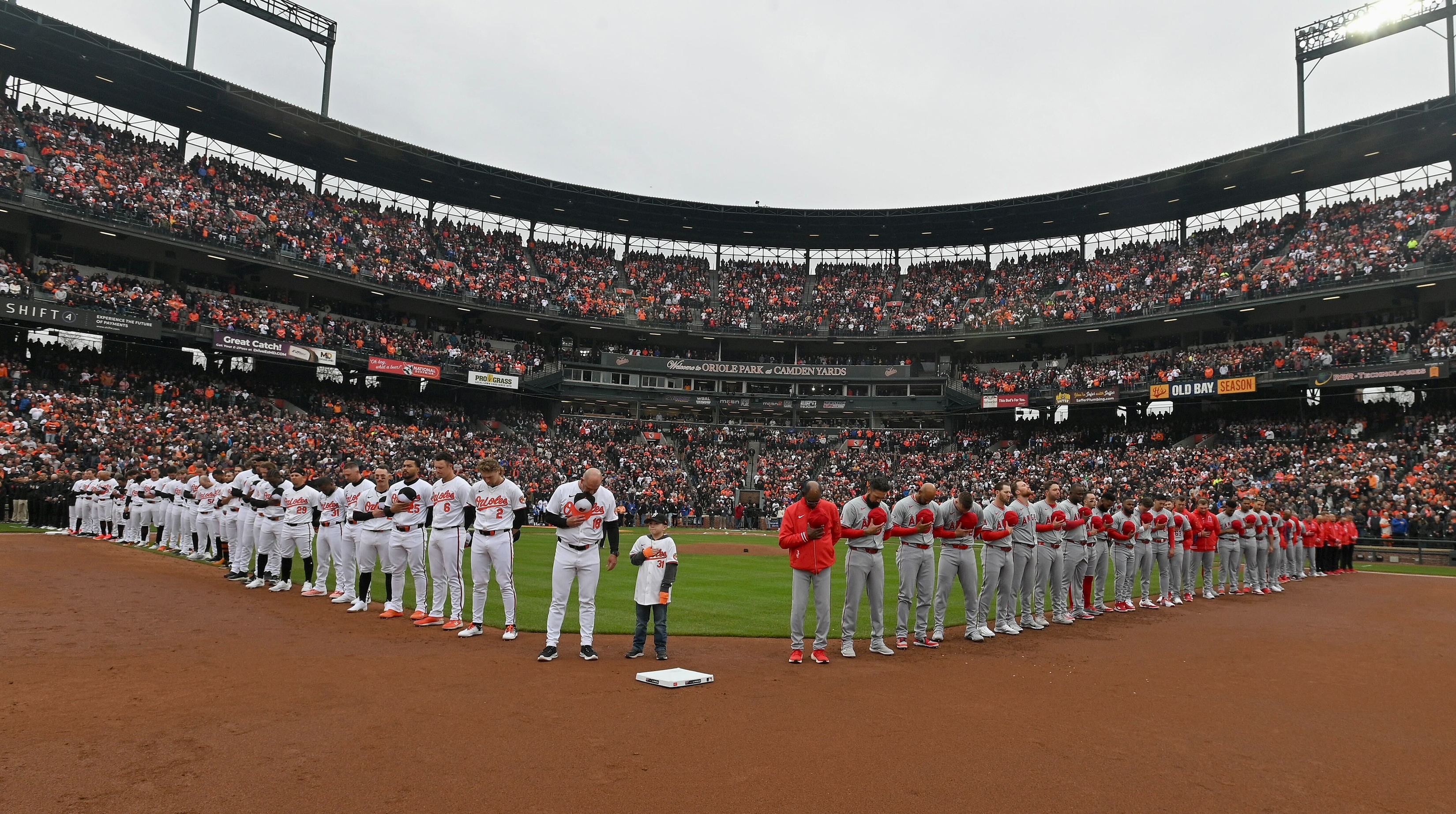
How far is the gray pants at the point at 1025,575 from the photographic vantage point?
12.0m

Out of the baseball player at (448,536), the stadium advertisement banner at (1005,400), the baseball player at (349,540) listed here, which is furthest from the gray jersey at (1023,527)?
the stadium advertisement banner at (1005,400)

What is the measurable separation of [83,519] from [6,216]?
66.8 feet

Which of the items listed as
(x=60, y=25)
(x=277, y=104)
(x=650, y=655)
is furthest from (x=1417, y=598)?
(x=60, y=25)

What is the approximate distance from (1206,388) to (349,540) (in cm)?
4230

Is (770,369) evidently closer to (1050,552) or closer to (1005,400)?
(1005,400)

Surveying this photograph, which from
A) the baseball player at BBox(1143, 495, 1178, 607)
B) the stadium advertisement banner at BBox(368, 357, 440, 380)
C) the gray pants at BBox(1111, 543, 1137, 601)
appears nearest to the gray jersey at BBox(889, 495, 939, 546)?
the gray pants at BBox(1111, 543, 1137, 601)

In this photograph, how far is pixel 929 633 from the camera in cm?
1141

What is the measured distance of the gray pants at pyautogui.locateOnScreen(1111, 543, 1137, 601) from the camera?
14609 millimetres

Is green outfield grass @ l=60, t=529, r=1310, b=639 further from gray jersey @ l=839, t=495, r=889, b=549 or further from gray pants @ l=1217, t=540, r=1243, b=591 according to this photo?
gray jersey @ l=839, t=495, r=889, b=549

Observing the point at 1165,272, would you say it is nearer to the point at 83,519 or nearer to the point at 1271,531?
the point at 1271,531

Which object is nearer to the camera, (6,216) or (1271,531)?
(1271,531)

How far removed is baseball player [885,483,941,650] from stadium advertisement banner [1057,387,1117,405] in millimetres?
39443

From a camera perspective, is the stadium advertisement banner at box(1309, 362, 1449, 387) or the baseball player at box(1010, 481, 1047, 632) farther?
the stadium advertisement banner at box(1309, 362, 1449, 387)

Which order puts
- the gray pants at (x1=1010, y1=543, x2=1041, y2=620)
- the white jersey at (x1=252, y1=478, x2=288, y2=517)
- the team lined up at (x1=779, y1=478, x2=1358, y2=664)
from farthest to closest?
the white jersey at (x1=252, y1=478, x2=288, y2=517), the gray pants at (x1=1010, y1=543, x2=1041, y2=620), the team lined up at (x1=779, y1=478, x2=1358, y2=664)
